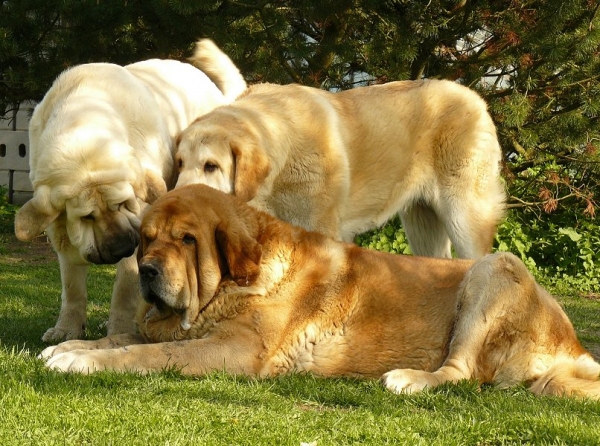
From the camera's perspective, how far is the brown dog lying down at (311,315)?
4434 millimetres

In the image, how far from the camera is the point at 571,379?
4.51m

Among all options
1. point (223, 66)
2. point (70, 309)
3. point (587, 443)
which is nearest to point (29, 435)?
point (587, 443)

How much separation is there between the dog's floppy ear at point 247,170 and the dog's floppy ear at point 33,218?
122 cm

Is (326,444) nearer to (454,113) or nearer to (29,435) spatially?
(29,435)

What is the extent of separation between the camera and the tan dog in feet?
20.8

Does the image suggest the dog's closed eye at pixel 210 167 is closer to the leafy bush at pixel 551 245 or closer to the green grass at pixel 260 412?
the green grass at pixel 260 412

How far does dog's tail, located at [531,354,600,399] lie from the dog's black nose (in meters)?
2.01

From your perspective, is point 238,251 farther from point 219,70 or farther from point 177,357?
point 219,70

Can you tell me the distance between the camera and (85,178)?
5.24 meters

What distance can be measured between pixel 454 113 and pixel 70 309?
3.41 meters

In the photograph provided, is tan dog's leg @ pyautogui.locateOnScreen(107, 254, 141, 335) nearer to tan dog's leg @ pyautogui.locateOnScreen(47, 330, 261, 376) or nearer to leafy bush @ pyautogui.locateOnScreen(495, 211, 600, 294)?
tan dog's leg @ pyautogui.locateOnScreen(47, 330, 261, 376)

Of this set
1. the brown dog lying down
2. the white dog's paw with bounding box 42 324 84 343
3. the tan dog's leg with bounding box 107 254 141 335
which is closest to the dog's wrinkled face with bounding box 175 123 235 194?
the tan dog's leg with bounding box 107 254 141 335

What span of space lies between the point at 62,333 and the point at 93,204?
981mm

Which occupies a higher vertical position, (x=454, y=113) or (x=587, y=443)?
(x=454, y=113)
